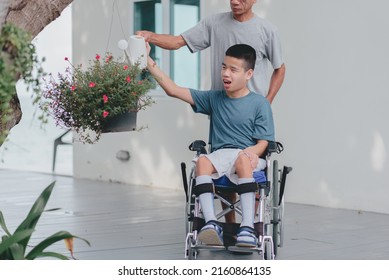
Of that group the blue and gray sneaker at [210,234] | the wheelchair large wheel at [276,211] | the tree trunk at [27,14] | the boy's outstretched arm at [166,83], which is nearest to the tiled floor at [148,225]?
the wheelchair large wheel at [276,211]

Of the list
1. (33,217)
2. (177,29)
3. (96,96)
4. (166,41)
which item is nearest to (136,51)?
(96,96)

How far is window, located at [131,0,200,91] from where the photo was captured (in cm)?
930

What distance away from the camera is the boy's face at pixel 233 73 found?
5398 mm

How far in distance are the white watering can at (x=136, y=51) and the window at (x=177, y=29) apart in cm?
399

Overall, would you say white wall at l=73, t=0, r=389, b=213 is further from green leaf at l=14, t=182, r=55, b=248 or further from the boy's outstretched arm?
green leaf at l=14, t=182, r=55, b=248

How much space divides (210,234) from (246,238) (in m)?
0.19

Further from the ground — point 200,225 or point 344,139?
point 344,139

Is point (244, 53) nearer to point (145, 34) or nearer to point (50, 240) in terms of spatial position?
point (145, 34)

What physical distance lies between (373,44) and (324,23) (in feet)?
1.79

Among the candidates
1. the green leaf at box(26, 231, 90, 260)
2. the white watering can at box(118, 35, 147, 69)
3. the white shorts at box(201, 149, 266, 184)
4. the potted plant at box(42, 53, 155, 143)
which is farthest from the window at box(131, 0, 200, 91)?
the green leaf at box(26, 231, 90, 260)

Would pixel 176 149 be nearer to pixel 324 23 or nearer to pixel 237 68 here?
pixel 324 23

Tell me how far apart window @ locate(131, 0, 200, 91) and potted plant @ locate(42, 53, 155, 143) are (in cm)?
427
